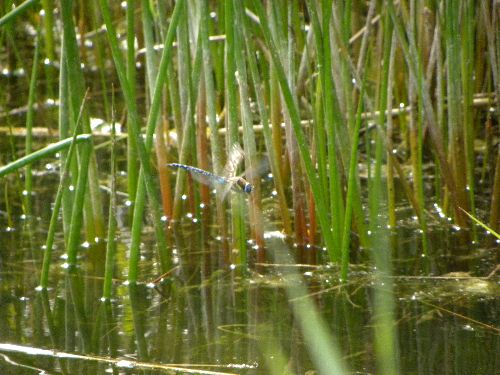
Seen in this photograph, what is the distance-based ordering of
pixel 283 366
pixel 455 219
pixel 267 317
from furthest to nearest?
pixel 455 219
pixel 267 317
pixel 283 366

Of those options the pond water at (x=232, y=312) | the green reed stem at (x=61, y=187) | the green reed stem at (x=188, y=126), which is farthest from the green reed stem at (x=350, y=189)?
the green reed stem at (x=61, y=187)

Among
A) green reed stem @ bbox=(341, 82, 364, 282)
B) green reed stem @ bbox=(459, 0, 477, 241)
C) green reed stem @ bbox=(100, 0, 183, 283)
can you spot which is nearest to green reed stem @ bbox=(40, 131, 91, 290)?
green reed stem @ bbox=(100, 0, 183, 283)

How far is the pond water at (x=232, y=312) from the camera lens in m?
2.19

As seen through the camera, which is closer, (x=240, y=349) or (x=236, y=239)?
(x=240, y=349)

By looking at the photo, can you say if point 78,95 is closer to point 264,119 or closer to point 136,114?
point 136,114

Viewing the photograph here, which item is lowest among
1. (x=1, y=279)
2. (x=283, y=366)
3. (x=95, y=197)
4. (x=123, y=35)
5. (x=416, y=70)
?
(x=283, y=366)

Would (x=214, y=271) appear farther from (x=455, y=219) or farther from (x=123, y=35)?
(x=123, y=35)

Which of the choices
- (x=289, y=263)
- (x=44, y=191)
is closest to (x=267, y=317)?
(x=289, y=263)

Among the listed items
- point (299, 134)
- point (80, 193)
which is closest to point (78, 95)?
point (80, 193)

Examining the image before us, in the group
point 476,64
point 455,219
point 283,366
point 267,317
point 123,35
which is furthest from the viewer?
point 123,35

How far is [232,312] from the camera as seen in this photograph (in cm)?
256

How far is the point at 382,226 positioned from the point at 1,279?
54.4 inches

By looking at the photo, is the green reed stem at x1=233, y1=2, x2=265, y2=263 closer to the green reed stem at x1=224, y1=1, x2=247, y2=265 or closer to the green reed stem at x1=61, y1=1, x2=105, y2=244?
the green reed stem at x1=224, y1=1, x2=247, y2=265

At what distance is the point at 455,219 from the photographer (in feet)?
10.5
